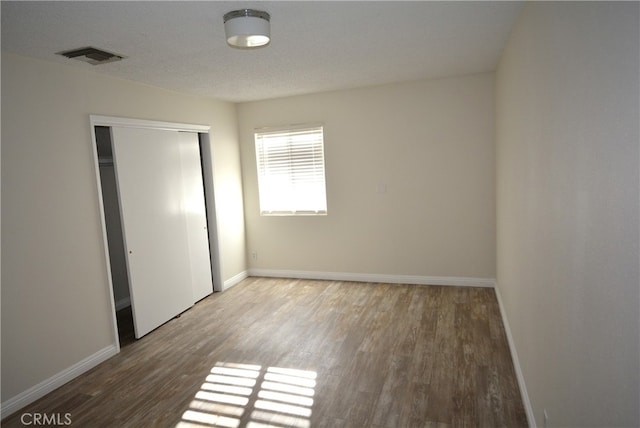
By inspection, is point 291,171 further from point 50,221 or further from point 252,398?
point 252,398

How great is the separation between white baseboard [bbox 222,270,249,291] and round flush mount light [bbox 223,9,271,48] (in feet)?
11.9

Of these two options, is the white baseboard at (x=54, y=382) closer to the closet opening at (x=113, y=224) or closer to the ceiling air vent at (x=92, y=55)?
the closet opening at (x=113, y=224)

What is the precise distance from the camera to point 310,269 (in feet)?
18.4

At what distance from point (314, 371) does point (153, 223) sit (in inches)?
89.6

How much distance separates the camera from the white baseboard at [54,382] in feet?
9.17

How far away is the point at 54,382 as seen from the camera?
310cm

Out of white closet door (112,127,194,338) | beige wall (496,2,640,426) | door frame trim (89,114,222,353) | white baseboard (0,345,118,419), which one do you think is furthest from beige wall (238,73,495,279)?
white baseboard (0,345,118,419)

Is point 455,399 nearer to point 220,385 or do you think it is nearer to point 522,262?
point 522,262

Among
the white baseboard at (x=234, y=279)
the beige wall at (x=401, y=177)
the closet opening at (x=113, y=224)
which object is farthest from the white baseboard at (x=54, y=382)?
the beige wall at (x=401, y=177)

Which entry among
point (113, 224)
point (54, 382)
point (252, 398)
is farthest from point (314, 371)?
point (113, 224)

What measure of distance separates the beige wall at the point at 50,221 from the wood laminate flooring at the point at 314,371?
0.34m

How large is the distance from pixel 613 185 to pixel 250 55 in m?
2.82

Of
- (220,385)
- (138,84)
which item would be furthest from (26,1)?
(220,385)

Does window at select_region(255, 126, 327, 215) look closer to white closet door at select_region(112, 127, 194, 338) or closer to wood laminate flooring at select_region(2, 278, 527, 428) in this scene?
white closet door at select_region(112, 127, 194, 338)
